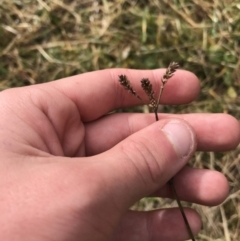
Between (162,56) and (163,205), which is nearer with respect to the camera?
(163,205)

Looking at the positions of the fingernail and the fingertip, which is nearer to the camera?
the fingernail

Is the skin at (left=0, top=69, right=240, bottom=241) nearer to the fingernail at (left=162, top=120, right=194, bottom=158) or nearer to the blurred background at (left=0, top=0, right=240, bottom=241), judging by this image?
the fingernail at (left=162, top=120, right=194, bottom=158)

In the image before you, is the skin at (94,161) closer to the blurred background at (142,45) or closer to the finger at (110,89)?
the finger at (110,89)

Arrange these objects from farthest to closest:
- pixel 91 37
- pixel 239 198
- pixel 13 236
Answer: pixel 91 37, pixel 239 198, pixel 13 236

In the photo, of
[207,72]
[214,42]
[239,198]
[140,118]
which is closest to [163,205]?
[239,198]

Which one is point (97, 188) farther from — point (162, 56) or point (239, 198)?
point (162, 56)

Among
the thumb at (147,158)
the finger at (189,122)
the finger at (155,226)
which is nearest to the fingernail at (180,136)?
the thumb at (147,158)

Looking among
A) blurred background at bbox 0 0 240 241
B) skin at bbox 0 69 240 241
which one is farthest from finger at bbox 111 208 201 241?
blurred background at bbox 0 0 240 241
